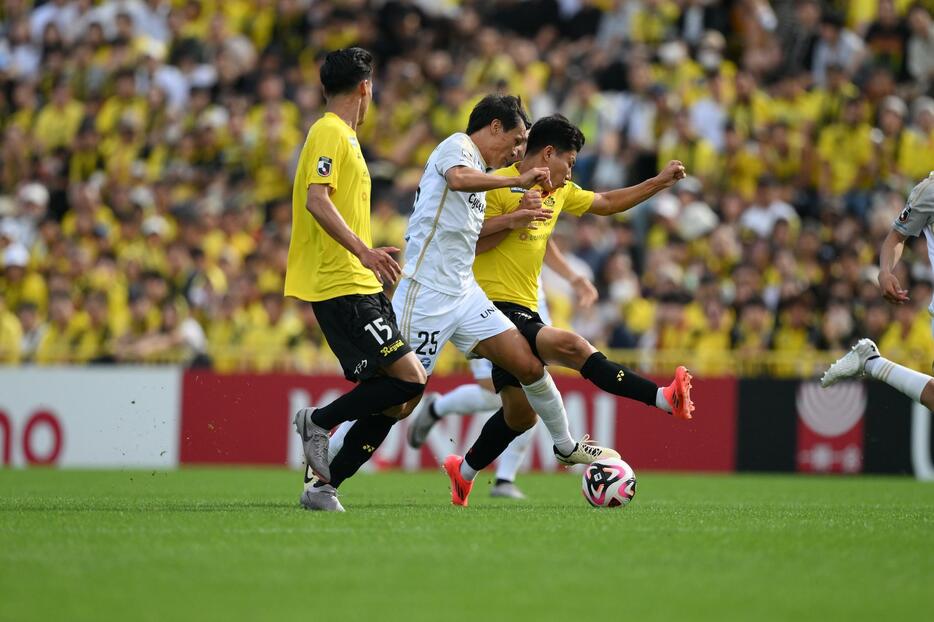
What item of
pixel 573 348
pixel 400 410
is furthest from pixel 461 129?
pixel 400 410

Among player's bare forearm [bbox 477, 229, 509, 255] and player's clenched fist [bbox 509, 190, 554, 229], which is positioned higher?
player's clenched fist [bbox 509, 190, 554, 229]

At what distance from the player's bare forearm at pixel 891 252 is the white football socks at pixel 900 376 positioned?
588mm

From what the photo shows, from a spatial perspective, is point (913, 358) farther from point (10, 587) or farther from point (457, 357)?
point (10, 587)

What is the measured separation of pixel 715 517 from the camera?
335 inches

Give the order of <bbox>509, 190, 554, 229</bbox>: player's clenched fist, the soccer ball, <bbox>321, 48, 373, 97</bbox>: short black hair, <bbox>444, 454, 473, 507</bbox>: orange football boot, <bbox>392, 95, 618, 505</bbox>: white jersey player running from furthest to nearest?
<bbox>444, 454, 473, 507</bbox>: orange football boot
the soccer ball
<bbox>392, 95, 618, 505</bbox>: white jersey player
<bbox>509, 190, 554, 229</bbox>: player's clenched fist
<bbox>321, 48, 373, 97</bbox>: short black hair

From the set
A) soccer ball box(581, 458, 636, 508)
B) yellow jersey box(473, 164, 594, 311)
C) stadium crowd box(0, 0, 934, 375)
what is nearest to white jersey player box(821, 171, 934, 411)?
soccer ball box(581, 458, 636, 508)

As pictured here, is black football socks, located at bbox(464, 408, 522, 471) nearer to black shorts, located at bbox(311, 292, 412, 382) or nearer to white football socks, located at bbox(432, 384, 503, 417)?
black shorts, located at bbox(311, 292, 412, 382)

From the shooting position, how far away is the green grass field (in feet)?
16.9

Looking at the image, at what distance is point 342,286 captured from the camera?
8.30 metres

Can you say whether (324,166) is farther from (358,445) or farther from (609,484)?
(609,484)

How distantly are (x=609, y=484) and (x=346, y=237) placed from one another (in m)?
2.41

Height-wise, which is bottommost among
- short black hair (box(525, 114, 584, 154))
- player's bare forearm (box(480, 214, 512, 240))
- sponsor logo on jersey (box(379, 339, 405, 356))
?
sponsor logo on jersey (box(379, 339, 405, 356))

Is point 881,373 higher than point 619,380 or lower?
higher

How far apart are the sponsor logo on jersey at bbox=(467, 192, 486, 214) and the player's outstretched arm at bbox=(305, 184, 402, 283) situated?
1048 millimetres
